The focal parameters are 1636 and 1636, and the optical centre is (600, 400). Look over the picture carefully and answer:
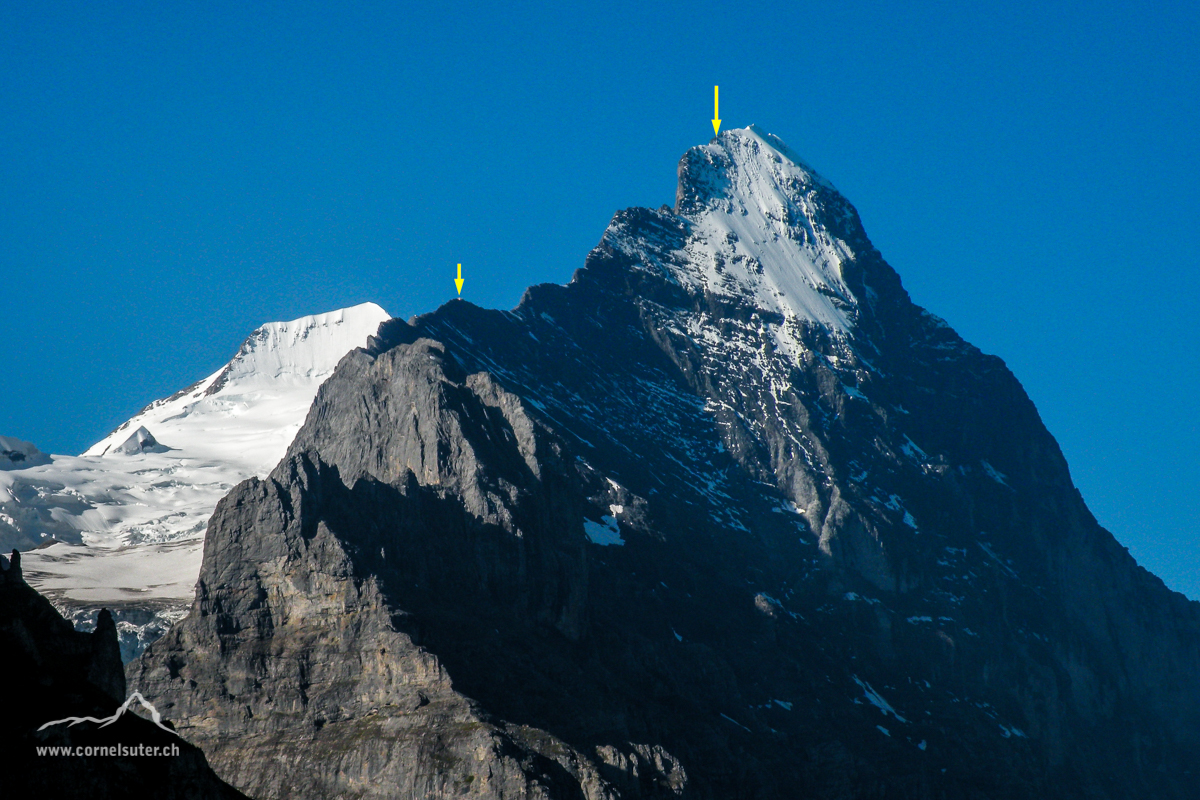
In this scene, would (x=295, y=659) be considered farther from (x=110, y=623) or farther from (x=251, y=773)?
(x=110, y=623)

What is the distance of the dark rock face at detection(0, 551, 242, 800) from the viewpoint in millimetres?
79562

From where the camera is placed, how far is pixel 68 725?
81.6m

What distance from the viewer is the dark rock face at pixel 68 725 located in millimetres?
79562

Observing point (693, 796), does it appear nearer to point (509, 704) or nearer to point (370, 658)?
point (509, 704)

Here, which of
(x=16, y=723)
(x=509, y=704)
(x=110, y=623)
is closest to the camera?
(x=16, y=723)

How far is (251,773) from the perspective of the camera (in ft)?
583

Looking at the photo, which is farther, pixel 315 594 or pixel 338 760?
pixel 315 594

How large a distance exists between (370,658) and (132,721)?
105 m

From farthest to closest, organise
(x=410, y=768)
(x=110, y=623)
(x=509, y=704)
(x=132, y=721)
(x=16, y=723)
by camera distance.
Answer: (x=509, y=704) < (x=410, y=768) < (x=110, y=623) < (x=132, y=721) < (x=16, y=723)

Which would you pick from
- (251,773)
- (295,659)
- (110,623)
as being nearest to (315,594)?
(295,659)

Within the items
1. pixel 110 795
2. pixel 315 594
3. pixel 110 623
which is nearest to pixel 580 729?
pixel 315 594

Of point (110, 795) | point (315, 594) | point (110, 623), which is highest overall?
point (315, 594)

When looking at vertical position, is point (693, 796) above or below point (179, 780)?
above

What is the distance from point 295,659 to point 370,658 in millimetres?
9307
